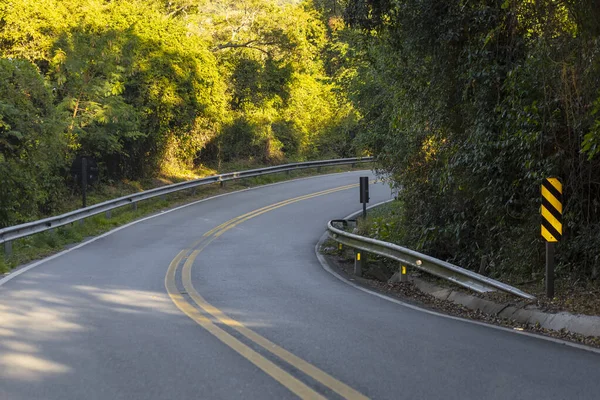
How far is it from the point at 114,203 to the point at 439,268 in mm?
14707

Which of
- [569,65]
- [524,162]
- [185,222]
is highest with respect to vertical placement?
[569,65]

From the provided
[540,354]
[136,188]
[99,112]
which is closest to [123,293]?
[540,354]

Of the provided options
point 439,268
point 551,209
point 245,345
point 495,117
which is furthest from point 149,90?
point 245,345

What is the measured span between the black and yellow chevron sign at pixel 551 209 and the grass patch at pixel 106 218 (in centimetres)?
973

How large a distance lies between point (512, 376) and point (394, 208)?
16.4m

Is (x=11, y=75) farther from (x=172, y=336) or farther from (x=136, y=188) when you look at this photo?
(x=172, y=336)

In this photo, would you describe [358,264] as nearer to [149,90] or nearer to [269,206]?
[269,206]

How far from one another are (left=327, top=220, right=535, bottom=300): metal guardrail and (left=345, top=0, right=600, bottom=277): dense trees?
55.0 inches

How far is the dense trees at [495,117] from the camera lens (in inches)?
406

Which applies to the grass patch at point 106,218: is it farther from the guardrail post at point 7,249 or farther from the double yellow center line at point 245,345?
the double yellow center line at point 245,345

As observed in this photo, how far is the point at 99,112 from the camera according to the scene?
1043 inches

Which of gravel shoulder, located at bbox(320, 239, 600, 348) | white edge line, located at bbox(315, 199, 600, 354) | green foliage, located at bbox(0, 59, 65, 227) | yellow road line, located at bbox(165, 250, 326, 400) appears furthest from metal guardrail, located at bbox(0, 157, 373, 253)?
gravel shoulder, located at bbox(320, 239, 600, 348)

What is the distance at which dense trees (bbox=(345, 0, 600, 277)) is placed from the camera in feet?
33.8

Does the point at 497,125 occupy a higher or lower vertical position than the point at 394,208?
higher
